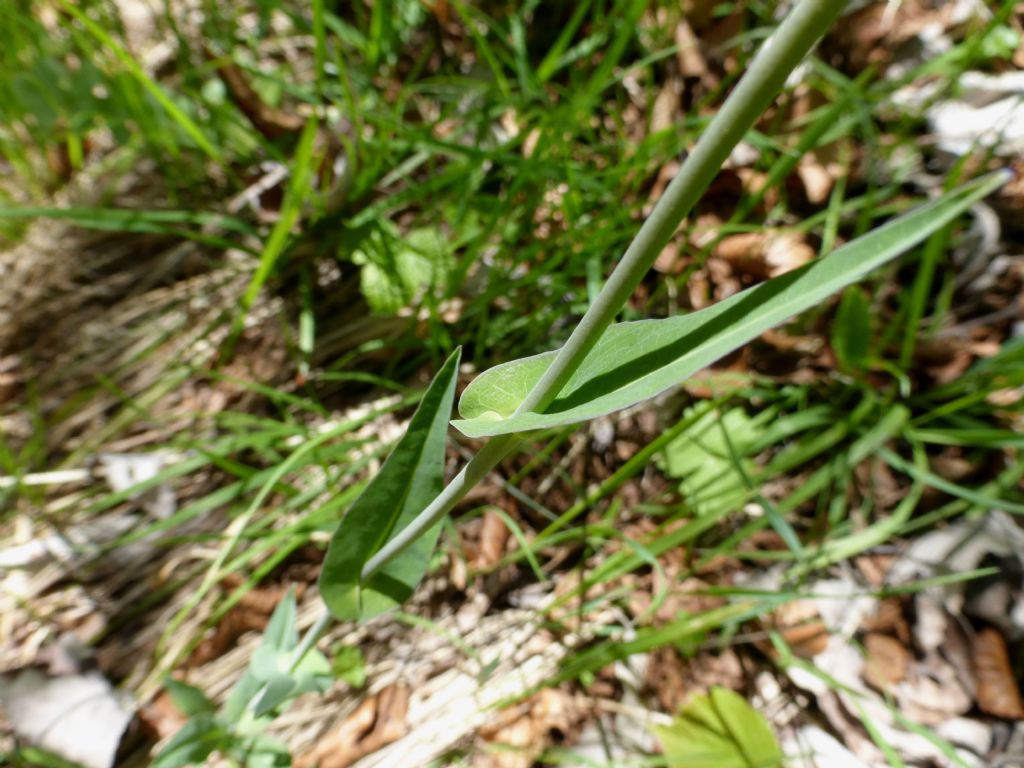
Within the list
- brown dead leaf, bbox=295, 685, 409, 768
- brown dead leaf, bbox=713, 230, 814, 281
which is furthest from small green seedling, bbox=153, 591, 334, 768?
brown dead leaf, bbox=713, 230, 814, 281

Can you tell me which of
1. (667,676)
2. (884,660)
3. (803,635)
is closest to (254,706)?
(667,676)

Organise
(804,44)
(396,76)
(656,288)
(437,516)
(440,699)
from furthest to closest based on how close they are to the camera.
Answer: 1. (396,76)
2. (656,288)
3. (440,699)
4. (437,516)
5. (804,44)

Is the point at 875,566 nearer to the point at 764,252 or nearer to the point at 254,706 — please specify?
the point at 764,252

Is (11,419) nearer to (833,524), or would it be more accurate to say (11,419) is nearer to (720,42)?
(833,524)

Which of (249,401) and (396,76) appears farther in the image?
(396,76)

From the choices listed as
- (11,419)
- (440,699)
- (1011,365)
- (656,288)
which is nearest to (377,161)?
(656,288)
